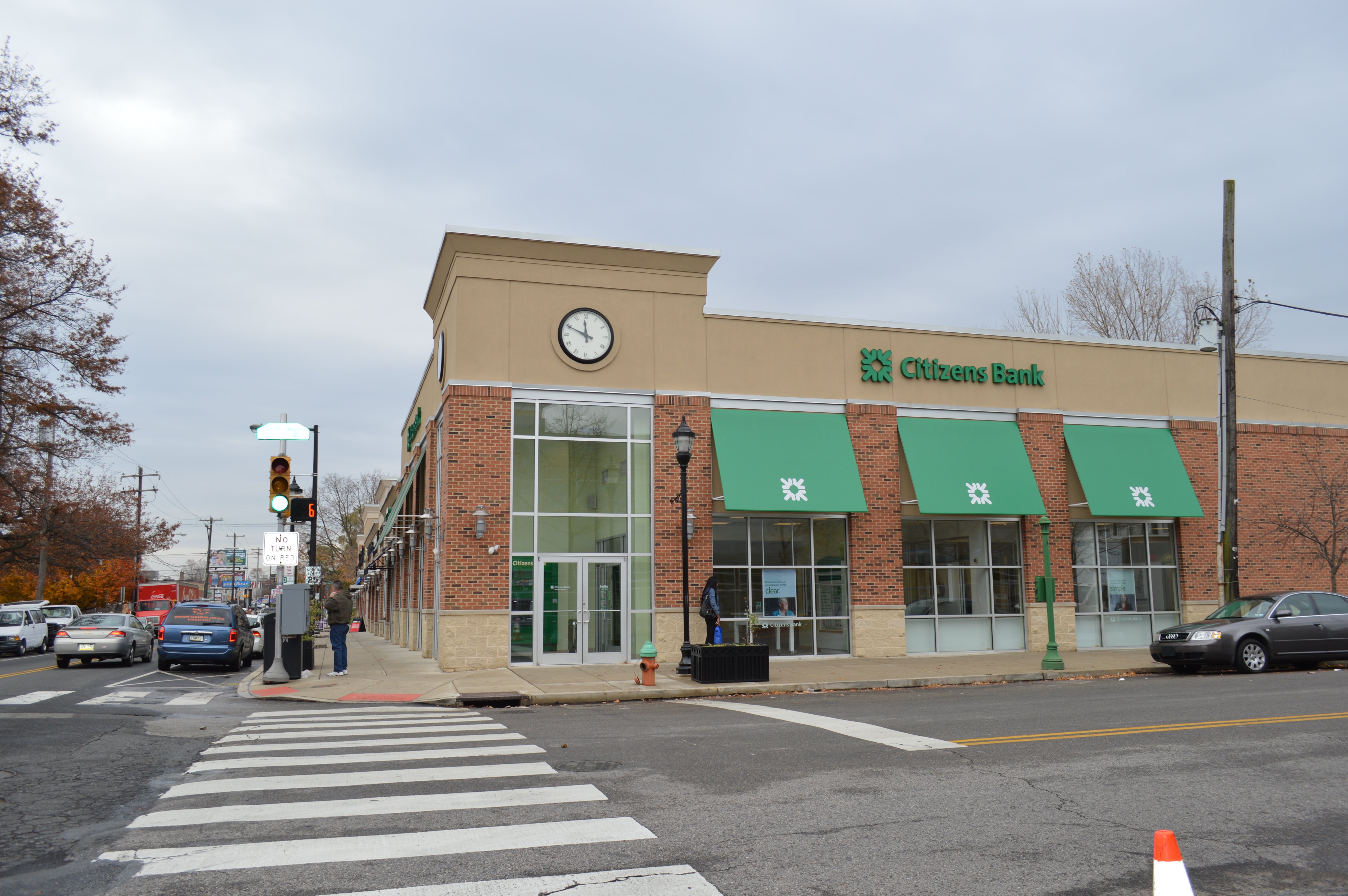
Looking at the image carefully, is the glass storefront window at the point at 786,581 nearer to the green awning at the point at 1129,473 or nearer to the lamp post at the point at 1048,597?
the lamp post at the point at 1048,597

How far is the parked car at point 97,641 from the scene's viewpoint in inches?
A: 893

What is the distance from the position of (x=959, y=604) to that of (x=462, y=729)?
14621 millimetres

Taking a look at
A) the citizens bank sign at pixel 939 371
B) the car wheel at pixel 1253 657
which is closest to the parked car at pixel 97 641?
the citizens bank sign at pixel 939 371

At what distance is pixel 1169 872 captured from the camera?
348cm

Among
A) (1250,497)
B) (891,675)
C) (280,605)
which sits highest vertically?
(1250,497)

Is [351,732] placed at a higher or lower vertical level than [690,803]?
lower

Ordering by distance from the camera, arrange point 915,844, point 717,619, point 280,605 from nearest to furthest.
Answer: point 915,844
point 280,605
point 717,619

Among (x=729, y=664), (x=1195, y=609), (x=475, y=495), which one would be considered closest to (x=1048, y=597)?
(x=729, y=664)

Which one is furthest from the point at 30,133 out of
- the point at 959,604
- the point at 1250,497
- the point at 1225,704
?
the point at 1250,497

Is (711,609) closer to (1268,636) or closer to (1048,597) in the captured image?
(1048,597)

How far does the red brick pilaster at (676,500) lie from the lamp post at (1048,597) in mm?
6743

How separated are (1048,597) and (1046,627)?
5.10m

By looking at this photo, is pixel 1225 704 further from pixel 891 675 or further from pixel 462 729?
pixel 462 729

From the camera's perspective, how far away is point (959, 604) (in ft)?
73.0
